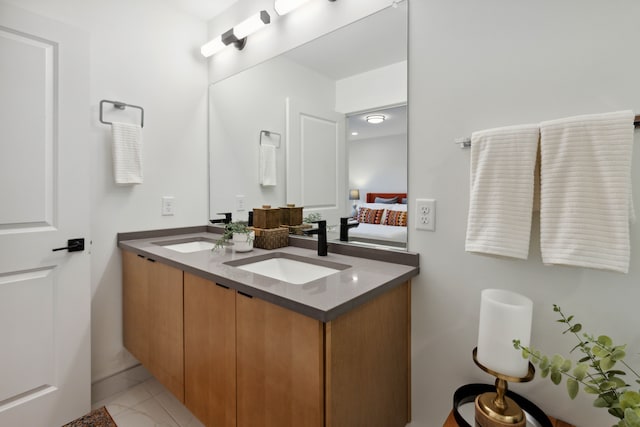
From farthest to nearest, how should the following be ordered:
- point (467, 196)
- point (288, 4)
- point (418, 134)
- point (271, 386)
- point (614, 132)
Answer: point (288, 4), point (418, 134), point (467, 196), point (271, 386), point (614, 132)

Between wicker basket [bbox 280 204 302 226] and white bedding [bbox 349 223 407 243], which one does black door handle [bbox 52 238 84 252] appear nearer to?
wicker basket [bbox 280 204 302 226]

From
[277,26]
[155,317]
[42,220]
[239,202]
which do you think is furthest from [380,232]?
[42,220]

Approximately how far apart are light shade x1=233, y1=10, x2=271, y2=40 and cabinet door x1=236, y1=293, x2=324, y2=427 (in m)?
1.54

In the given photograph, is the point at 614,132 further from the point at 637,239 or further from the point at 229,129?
the point at 229,129

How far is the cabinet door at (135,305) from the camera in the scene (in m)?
1.67

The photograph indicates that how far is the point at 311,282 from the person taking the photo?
1.09m

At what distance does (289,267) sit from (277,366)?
1.94ft

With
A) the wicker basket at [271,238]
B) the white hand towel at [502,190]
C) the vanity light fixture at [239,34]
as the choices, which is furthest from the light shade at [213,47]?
the white hand towel at [502,190]

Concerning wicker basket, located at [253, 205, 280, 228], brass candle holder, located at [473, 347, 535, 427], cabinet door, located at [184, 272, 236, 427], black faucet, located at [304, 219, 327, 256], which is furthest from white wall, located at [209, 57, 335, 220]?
brass candle holder, located at [473, 347, 535, 427]

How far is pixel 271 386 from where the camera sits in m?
1.00

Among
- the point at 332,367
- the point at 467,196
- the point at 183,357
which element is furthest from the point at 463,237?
the point at 183,357

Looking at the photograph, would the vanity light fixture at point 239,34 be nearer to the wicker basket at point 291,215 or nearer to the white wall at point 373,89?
the white wall at point 373,89

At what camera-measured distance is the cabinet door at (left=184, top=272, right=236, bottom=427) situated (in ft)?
3.78

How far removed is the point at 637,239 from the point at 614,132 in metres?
0.31
